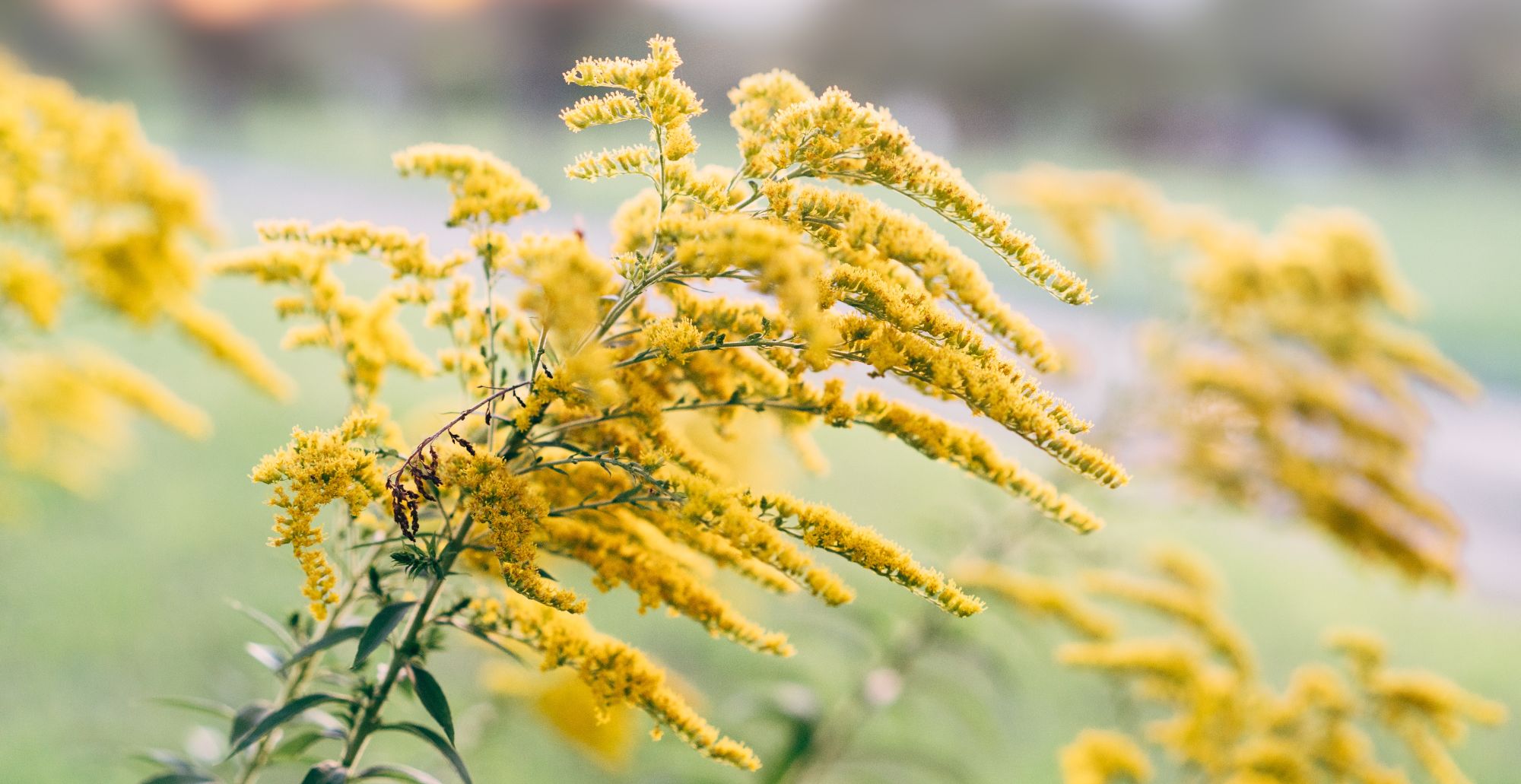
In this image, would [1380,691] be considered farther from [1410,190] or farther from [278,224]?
[1410,190]

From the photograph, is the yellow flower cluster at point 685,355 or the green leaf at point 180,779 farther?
the green leaf at point 180,779

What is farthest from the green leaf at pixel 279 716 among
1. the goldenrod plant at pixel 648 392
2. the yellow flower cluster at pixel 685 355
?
the yellow flower cluster at pixel 685 355

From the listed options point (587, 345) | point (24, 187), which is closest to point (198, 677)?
point (24, 187)

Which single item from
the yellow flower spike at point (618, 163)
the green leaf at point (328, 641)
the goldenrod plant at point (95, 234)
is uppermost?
the goldenrod plant at point (95, 234)

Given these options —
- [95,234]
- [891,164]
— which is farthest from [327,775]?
[95,234]

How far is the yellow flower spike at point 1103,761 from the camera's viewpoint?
2871mm

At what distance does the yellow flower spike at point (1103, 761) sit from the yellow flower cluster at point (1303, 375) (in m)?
1.01

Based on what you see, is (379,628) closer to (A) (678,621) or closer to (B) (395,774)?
(B) (395,774)

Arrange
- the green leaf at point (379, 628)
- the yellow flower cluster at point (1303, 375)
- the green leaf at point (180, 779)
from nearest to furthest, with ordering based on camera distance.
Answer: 1. the green leaf at point (379, 628)
2. the green leaf at point (180, 779)
3. the yellow flower cluster at point (1303, 375)

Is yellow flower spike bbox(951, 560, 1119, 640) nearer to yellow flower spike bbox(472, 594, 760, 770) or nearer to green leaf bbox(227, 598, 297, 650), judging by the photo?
yellow flower spike bbox(472, 594, 760, 770)

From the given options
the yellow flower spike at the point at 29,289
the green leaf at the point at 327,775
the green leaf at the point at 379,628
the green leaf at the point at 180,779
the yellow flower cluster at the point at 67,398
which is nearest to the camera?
the green leaf at the point at 379,628

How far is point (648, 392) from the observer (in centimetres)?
154

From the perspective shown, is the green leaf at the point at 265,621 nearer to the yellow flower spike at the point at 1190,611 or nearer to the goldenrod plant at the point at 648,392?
the goldenrod plant at the point at 648,392

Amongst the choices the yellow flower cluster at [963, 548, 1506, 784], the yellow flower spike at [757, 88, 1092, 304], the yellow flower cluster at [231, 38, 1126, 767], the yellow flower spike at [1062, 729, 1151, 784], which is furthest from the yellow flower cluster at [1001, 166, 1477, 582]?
the yellow flower spike at [757, 88, 1092, 304]
